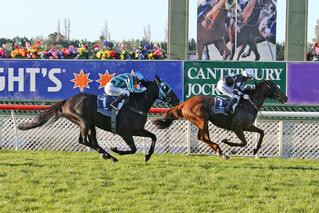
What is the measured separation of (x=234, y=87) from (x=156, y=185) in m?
3.68

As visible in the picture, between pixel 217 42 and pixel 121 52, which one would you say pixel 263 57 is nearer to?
pixel 217 42

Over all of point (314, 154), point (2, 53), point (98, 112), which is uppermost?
point (2, 53)

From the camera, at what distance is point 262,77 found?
14086 millimetres

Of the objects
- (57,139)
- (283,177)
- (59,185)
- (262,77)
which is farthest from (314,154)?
(59,185)

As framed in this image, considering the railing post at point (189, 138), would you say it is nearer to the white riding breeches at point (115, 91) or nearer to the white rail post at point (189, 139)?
the white rail post at point (189, 139)

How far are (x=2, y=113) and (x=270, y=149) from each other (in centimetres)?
549

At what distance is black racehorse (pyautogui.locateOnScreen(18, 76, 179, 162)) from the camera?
34.9 ft

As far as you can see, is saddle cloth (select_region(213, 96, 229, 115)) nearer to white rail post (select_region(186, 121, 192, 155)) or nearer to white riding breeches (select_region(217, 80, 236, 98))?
white riding breeches (select_region(217, 80, 236, 98))

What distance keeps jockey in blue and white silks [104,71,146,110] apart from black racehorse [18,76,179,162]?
103 mm

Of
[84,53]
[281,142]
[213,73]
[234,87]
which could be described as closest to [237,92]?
[234,87]

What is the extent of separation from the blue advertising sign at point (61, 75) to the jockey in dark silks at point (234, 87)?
2600mm

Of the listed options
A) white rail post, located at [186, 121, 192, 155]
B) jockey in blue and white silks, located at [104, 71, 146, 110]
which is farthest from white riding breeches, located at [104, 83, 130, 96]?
white rail post, located at [186, 121, 192, 155]

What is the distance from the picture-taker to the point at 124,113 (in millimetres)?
10648

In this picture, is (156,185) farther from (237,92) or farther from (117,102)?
(237,92)
